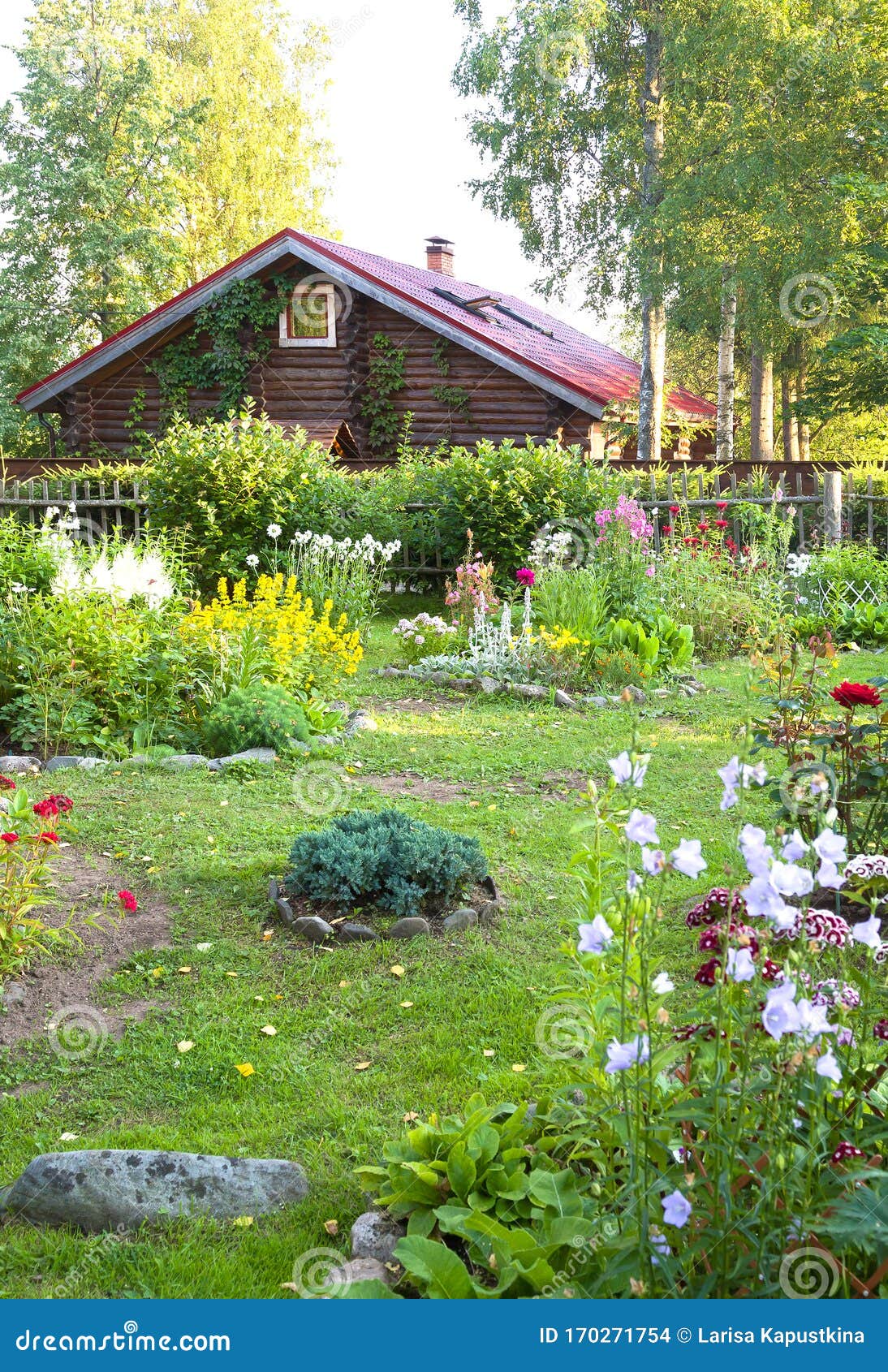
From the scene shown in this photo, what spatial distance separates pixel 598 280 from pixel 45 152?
49.6 feet

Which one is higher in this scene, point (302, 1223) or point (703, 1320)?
point (703, 1320)

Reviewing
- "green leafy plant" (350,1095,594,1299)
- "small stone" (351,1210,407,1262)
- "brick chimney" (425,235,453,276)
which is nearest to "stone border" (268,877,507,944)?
"green leafy plant" (350,1095,594,1299)

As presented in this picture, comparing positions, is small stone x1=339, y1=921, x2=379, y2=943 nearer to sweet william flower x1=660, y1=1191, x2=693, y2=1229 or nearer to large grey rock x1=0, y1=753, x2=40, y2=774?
sweet william flower x1=660, y1=1191, x2=693, y2=1229

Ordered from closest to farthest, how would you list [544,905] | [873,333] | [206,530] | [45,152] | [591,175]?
[544,905] < [206,530] < [873,333] < [591,175] < [45,152]

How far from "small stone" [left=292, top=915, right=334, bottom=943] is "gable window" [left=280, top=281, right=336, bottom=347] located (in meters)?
16.9

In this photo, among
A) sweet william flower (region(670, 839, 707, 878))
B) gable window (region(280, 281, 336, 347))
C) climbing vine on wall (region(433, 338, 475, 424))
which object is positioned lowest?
sweet william flower (region(670, 839, 707, 878))

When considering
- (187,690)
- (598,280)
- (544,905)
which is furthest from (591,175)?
(544,905)

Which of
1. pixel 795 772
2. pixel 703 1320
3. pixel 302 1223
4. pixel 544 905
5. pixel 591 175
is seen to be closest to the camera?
pixel 703 1320

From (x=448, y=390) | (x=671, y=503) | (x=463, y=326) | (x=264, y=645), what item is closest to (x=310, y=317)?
(x=448, y=390)

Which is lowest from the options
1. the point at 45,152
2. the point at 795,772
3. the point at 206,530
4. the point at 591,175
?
the point at 795,772

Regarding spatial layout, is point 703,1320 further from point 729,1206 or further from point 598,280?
point 598,280

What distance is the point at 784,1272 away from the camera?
6.01 feet

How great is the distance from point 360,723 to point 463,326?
12.4m

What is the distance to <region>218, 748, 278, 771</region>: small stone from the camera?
21.0 feet
